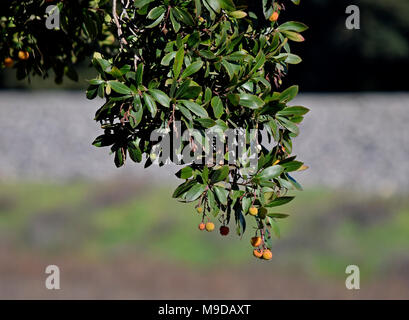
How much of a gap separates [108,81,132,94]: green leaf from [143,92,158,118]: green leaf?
5 centimetres

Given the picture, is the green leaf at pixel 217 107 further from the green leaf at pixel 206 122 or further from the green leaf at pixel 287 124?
the green leaf at pixel 287 124

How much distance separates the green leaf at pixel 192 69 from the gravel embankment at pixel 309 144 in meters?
7.14

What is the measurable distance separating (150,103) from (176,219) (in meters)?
5.86

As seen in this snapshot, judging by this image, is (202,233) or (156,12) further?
(202,233)

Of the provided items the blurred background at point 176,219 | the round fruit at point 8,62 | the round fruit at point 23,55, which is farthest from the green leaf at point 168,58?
the blurred background at point 176,219

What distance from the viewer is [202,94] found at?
5.97ft

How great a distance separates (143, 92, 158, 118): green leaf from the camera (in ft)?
5.58

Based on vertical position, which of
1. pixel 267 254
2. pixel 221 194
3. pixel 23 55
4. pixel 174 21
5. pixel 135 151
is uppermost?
pixel 23 55

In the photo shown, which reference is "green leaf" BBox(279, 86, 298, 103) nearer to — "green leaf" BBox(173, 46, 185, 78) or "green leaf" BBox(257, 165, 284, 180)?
"green leaf" BBox(257, 165, 284, 180)

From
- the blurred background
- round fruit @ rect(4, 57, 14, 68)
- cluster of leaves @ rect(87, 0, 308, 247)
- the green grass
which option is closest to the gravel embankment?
the blurred background

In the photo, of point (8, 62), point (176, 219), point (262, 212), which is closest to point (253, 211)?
point (262, 212)

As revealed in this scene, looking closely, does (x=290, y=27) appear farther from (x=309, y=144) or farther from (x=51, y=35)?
(x=309, y=144)

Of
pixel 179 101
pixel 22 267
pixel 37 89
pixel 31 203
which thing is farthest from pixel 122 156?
pixel 37 89

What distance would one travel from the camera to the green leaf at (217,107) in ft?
5.74
